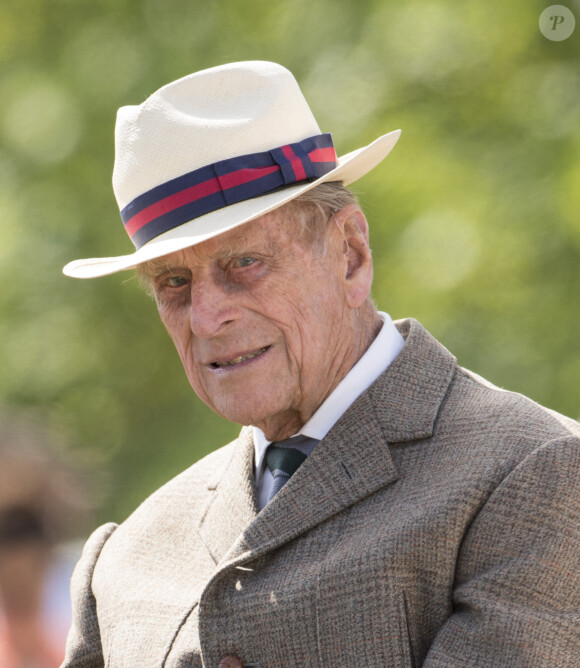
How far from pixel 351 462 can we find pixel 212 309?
46cm

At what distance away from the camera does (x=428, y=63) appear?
12.0ft

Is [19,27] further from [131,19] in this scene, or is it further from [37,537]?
[37,537]

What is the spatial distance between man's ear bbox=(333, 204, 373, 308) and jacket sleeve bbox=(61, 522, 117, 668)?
1.02 metres

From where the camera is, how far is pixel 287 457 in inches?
90.2

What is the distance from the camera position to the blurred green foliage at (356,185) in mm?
3504

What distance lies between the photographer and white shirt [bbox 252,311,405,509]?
2248 millimetres

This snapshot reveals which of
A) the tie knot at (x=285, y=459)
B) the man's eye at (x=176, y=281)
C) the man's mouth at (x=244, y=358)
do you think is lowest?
the tie knot at (x=285, y=459)

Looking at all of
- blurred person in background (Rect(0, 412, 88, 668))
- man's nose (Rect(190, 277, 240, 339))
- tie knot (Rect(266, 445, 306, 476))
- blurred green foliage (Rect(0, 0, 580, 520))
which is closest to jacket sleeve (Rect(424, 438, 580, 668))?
tie knot (Rect(266, 445, 306, 476))

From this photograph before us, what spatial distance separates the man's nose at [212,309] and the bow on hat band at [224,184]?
16 centimetres

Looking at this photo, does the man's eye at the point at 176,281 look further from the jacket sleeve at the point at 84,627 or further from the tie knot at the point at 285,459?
the jacket sleeve at the point at 84,627

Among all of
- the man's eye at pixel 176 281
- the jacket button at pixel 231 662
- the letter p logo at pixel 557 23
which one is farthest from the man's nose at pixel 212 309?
the letter p logo at pixel 557 23

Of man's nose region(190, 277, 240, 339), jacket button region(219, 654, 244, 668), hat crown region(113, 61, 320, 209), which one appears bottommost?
jacket button region(219, 654, 244, 668)

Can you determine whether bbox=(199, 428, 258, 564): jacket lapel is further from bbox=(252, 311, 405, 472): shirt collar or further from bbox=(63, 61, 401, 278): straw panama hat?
bbox=(63, 61, 401, 278): straw panama hat

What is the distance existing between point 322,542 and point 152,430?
216cm
